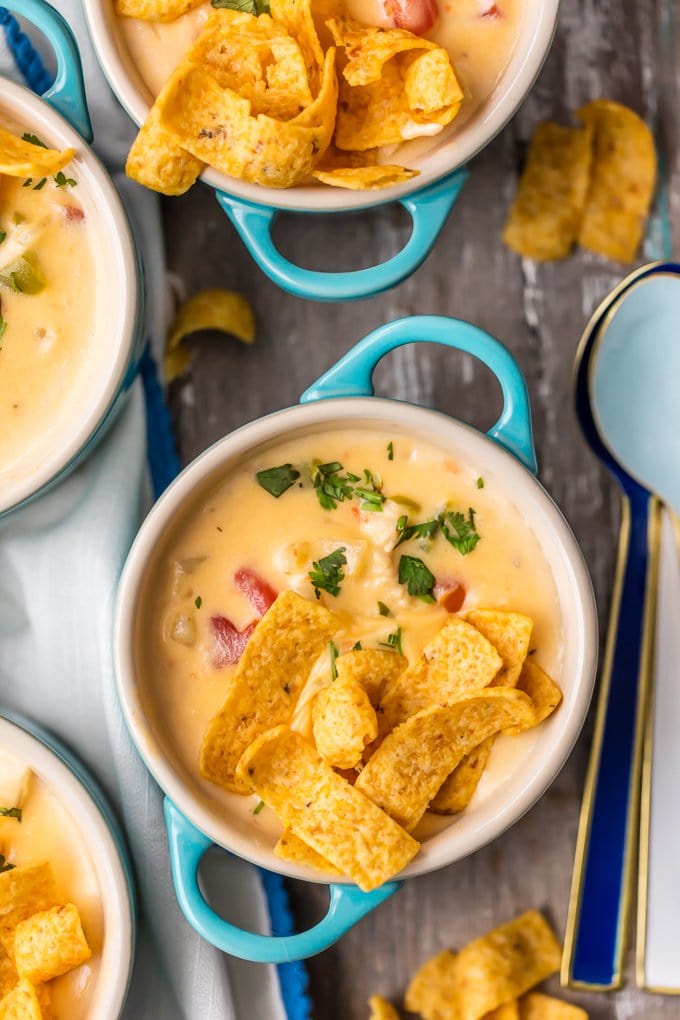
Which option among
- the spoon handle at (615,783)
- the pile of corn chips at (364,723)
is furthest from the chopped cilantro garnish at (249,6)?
the spoon handle at (615,783)

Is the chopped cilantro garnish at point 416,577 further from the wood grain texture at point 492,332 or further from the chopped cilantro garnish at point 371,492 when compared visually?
the wood grain texture at point 492,332

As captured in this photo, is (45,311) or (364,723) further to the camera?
(45,311)

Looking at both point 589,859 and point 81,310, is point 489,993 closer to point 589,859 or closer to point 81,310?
point 589,859

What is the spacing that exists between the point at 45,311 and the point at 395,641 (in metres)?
0.75

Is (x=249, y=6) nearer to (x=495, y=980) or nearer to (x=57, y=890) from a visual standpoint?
(x=57, y=890)

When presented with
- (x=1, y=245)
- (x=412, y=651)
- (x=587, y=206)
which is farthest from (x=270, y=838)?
(x=587, y=206)

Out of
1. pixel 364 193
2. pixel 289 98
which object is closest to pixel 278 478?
pixel 364 193

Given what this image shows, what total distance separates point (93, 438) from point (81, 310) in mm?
207

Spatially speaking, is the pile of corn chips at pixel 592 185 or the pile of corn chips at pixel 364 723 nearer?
the pile of corn chips at pixel 364 723

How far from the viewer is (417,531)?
154cm

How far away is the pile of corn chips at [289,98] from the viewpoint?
1.49 metres

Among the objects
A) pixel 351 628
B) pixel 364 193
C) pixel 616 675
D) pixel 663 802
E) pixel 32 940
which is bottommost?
pixel 663 802

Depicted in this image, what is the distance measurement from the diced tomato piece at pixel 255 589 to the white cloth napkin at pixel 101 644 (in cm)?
31

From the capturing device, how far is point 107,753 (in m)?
1.82
